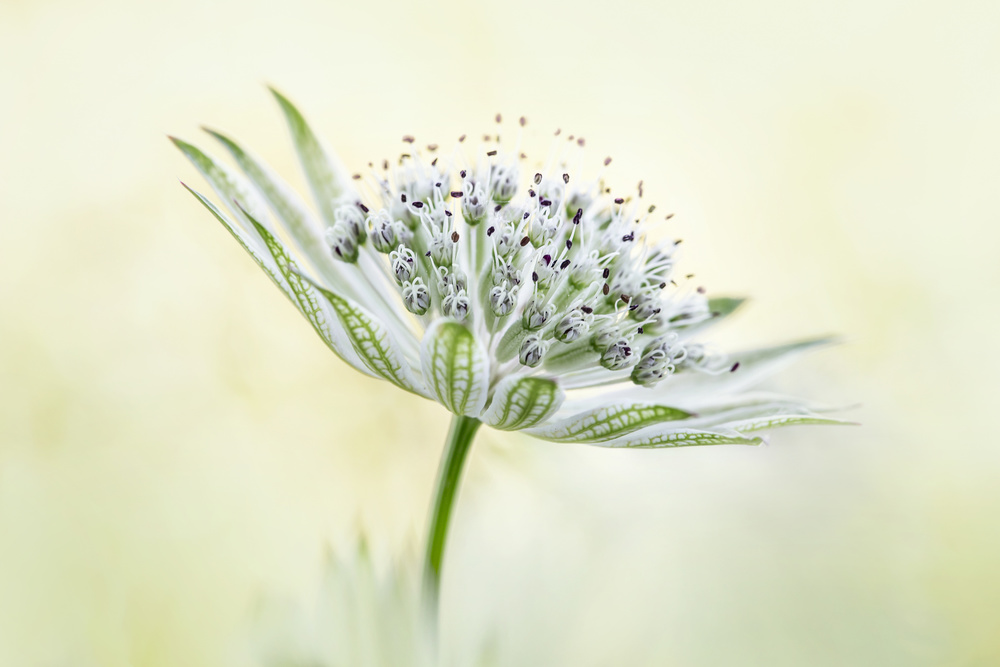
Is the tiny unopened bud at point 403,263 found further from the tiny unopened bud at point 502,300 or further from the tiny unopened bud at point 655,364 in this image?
the tiny unopened bud at point 655,364

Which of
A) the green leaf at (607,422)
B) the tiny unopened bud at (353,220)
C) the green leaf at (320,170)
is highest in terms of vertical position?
the green leaf at (320,170)

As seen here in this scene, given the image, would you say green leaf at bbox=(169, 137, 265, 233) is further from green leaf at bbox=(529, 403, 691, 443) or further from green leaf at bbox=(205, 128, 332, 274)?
green leaf at bbox=(529, 403, 691, 443)

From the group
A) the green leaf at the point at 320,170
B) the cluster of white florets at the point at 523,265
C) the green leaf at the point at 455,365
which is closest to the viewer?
the green leaf at the point at 455,365

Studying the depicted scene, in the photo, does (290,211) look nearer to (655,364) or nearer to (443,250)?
(443,250)

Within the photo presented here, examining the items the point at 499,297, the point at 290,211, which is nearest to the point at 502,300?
the point at 499,297

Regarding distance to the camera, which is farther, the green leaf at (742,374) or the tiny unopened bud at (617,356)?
the green leaf at (742,374)

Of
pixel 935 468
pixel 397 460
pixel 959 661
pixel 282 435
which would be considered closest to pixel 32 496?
pixel 282 435

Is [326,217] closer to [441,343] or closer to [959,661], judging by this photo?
[441,343]

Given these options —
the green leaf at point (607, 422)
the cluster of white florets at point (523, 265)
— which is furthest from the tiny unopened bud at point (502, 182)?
the green leaf at point (607, 422)

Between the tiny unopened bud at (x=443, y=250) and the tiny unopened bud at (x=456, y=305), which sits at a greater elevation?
the tiny unopened bud at (x=443, y=250)
